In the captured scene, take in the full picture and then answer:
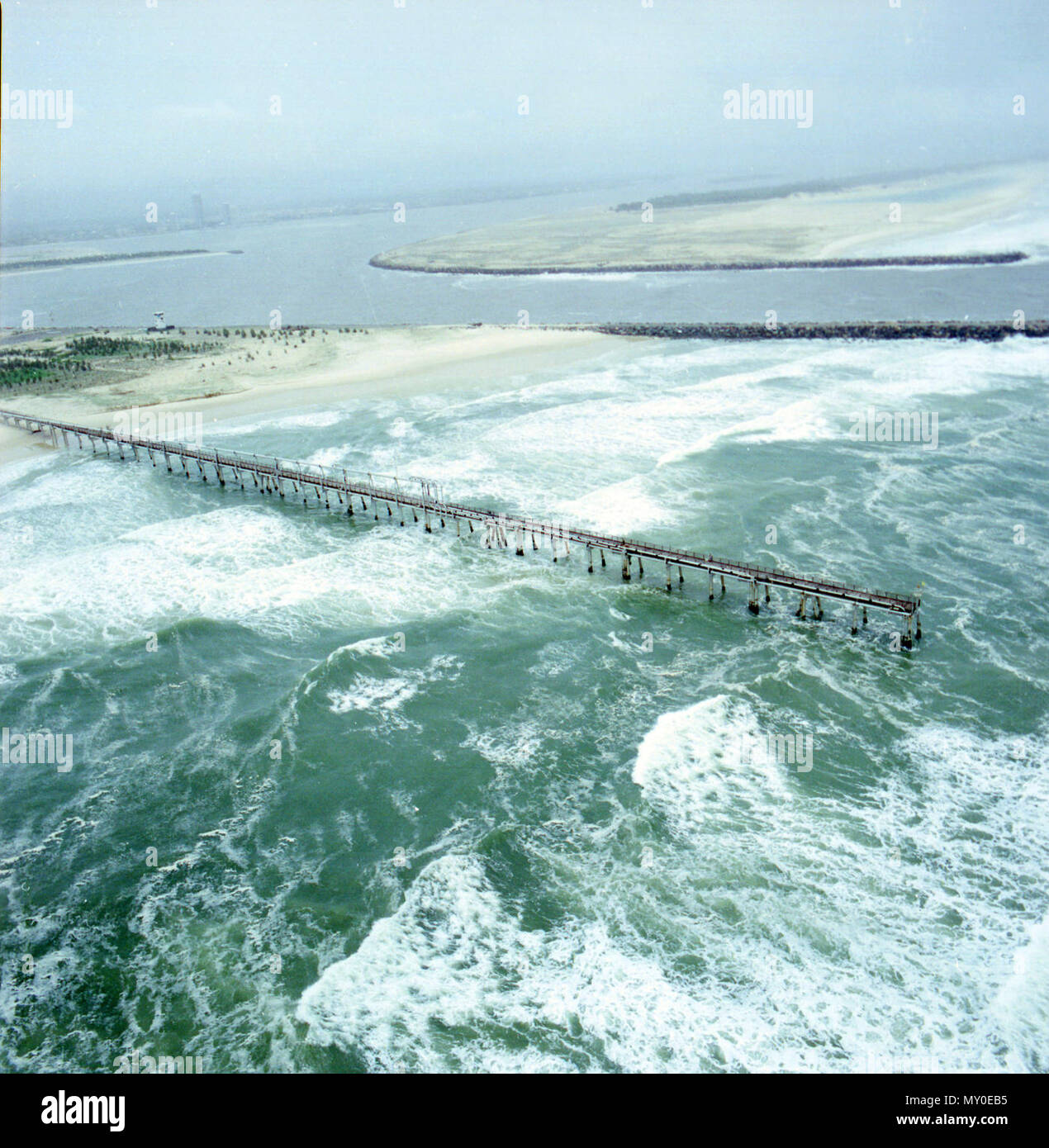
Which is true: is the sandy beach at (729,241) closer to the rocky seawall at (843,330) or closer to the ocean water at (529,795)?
the rocky seawall at (843,330)

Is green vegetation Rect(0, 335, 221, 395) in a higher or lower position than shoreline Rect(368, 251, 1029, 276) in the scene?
lower

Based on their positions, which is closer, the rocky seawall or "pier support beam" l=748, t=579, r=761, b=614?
"pier support beam" l=748, t=579, r=761, b=614

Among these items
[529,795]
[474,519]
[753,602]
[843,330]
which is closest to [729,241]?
[843,330]

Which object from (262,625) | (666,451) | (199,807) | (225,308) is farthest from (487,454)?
(225,308)

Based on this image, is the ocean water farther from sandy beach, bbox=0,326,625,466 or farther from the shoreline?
the shoreline

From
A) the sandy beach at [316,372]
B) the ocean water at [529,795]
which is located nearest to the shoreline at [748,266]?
the sandy beach at [316,372]

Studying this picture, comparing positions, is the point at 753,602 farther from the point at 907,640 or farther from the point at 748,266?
the point at 748,266

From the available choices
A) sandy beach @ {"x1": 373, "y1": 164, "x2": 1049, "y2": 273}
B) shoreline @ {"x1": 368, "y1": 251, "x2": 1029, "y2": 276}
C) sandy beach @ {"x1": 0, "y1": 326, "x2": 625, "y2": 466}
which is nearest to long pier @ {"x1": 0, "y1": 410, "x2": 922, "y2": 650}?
sandy beach @ {"x1": 0, "y1": 326, "x2": 625, "y2": 466}
